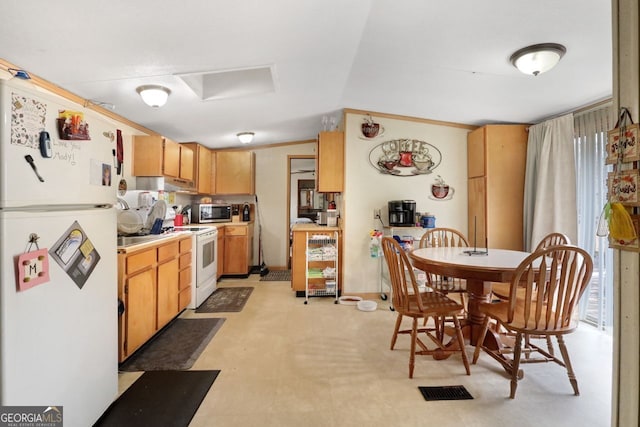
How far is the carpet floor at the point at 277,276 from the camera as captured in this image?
4.62m

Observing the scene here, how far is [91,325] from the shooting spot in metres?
1.48

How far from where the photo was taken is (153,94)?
2475mm

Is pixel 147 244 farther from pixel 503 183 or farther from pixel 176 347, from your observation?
pixel 503 183

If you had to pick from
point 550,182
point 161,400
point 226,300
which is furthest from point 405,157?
point 161,400

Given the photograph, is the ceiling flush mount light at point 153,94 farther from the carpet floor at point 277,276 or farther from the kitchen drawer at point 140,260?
the carpet floor at point 277,276

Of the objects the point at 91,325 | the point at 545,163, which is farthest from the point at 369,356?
the point at 545,163

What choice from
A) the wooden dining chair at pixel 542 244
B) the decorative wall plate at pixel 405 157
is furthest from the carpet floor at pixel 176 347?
the decorative wall plate at pixel 405 157

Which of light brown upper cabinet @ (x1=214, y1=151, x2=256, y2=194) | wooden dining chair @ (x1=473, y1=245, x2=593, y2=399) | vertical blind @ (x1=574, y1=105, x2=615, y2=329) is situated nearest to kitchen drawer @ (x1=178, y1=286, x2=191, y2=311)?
light brown upper cabinet @ (x1=214, y1=151, x2=256, y2=194)

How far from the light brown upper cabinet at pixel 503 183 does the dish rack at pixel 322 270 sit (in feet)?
5.74

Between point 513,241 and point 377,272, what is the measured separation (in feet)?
5.57

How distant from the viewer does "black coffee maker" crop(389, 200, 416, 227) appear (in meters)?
3.56

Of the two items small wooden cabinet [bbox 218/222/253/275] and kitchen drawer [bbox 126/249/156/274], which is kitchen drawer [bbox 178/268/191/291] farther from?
small wooden cabinet [bbox 218/222/253/275]

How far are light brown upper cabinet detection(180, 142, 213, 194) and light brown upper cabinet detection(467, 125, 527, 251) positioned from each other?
13.1ft

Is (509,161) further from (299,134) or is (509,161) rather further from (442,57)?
(299,134)
